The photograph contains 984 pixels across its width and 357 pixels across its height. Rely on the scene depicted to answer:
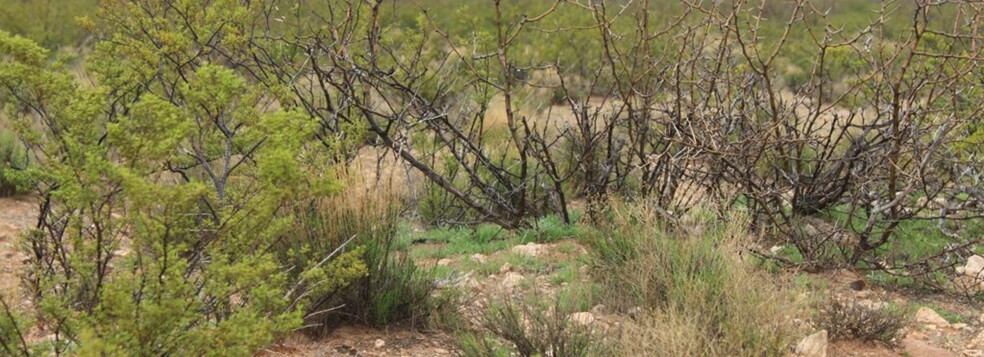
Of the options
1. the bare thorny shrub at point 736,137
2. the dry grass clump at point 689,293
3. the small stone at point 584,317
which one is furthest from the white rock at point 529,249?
the small stone at point 584,317

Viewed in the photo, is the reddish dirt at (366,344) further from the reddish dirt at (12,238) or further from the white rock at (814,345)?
the white rock at (814,345)

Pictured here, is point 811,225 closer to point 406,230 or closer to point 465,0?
point 406,230

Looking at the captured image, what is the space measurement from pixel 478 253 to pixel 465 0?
2865 centimetres

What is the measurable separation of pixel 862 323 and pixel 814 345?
0.55 m

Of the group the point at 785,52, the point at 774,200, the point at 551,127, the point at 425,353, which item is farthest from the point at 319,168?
the point at 785,52

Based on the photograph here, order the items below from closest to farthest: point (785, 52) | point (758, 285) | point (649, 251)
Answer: point (758, 285)
point (649, 251)
point (785, 52)

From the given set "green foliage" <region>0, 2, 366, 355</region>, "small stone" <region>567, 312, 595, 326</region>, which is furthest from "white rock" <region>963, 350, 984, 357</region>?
"green foliage" <region>0, 2, 366, 355</region>

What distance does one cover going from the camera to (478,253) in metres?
6.71

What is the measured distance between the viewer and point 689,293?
418 centimetres

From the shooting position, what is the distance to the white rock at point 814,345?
14.2ft

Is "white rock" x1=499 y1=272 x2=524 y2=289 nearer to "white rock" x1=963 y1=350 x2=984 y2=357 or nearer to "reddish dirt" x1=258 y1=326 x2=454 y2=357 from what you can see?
"reddish dirt" x1=258 y1=326 x2=454 y2=357

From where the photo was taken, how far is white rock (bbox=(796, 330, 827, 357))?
4324mm

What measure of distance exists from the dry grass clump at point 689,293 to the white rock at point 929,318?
3.20ft

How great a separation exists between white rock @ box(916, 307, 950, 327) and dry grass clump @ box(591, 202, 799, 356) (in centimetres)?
98
